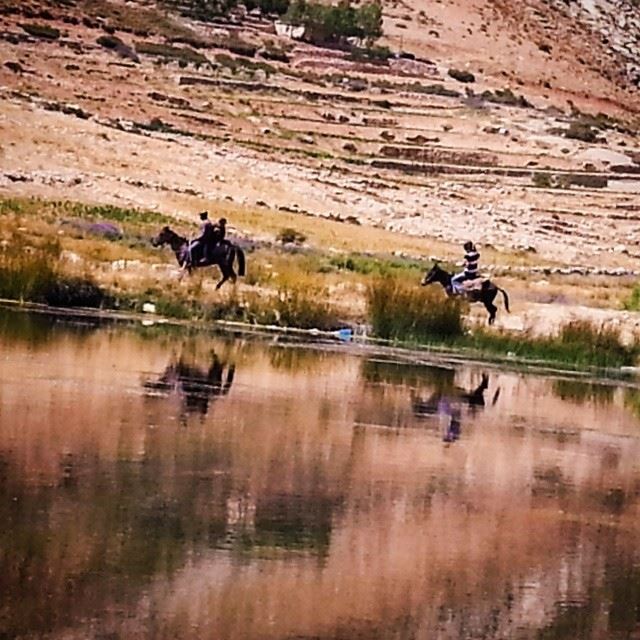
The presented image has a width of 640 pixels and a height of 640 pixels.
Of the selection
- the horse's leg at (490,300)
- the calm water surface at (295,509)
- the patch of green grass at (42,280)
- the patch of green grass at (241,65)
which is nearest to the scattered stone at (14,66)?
the patch of green grass at (241,65)

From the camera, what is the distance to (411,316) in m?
27.0

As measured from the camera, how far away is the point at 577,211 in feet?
247

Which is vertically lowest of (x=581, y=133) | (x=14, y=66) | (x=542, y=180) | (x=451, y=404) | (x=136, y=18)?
(x=451, y=404)

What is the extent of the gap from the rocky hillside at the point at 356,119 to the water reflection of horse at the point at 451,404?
32.1 meters

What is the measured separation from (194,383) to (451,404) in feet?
Result: 7.99

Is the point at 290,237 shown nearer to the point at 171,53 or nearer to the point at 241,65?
the point at 171,53

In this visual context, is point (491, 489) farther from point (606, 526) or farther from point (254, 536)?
point (254, 536)

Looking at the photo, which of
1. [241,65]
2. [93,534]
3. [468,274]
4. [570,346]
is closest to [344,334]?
[570,346]

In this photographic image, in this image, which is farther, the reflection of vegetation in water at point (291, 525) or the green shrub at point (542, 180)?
the green shrub at point (542, 180)

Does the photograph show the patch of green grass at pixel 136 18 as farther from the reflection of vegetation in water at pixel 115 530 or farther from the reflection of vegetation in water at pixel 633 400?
the reflection of vegetation in water at pixel 115 530

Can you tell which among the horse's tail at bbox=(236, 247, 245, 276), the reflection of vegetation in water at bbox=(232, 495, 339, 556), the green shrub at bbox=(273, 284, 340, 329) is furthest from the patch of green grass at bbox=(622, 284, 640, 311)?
the reflection of vegetation in water at bbox=(232, 495, 339, 556)

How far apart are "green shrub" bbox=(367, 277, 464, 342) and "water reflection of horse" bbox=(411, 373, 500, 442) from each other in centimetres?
465

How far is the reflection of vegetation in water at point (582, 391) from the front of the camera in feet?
73.5

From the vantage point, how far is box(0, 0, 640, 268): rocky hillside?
65438 mm
